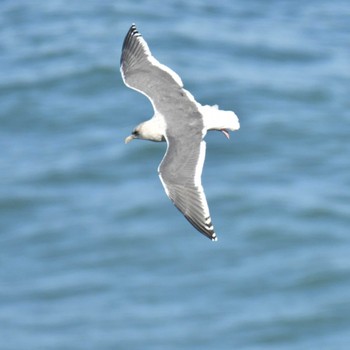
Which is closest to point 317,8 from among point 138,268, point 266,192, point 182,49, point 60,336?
point 182,49

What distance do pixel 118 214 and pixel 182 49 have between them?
5.12 meters

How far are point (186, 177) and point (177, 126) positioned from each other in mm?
521

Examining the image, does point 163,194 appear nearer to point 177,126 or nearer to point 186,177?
point 177,126

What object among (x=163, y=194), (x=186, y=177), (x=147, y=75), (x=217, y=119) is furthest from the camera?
(x=163, y=194)

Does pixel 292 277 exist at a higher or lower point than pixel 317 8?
lower

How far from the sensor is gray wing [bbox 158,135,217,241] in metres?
10.9

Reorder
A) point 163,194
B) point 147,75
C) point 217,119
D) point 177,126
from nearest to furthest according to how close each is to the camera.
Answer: point 177,126 → point 217,119 → point 147,75 → point 163,194

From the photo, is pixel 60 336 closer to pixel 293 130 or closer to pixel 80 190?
pixel 80 190

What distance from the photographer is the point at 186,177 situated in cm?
1107

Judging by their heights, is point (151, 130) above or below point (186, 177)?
above

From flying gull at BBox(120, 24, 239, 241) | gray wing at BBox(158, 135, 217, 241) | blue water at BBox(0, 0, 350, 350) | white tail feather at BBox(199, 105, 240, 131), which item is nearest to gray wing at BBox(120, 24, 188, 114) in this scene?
flying gull at BBox(120, 24, 239, 241)

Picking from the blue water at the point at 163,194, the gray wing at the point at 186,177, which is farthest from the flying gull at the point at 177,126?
the blue water at the point at 163,194

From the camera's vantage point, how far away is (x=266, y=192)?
84.9ft

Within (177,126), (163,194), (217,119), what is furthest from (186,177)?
(163,194)
